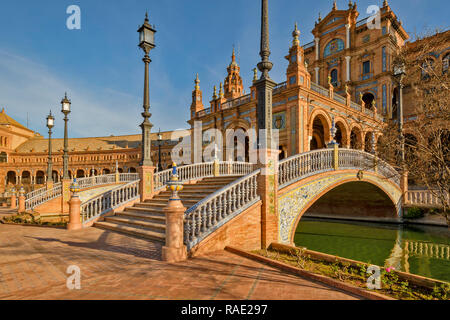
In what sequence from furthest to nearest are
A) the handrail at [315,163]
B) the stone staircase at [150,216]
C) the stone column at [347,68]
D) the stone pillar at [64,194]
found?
the stone column at [347,68] < the stone pillar at [64,194] < the handrail at [315,163] < the stone staircase at [150,216]

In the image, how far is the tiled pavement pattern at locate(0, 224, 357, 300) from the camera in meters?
4.03

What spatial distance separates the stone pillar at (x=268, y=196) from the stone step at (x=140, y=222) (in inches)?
126

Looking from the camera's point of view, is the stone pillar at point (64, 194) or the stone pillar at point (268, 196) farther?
the stone pillar at point (64, 194)

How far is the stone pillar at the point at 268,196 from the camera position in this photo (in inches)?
304

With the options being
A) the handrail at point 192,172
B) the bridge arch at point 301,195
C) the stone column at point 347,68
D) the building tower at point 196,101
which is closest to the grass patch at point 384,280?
the bridge arch at point 301,195

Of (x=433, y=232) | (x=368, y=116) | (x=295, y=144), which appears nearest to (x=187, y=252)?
(x=295, y=144)

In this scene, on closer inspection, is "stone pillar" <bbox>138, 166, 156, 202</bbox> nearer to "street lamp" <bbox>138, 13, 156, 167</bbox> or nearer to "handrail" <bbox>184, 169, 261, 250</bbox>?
"street lamp" <bbox>138, 13, 156, 167</bbox>

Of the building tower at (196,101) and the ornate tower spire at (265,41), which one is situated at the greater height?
the building tower at (196,101)

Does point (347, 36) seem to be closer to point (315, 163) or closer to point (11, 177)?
point (315, 163)

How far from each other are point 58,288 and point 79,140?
2708 inches

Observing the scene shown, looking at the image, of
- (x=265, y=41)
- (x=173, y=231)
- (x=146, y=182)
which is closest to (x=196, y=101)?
(x=146, y=182)

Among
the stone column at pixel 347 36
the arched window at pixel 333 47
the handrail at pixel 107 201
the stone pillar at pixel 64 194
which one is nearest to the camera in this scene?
the handrail at pixel 107 201

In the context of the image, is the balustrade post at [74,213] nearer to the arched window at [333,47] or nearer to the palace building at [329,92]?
the palace building at [329,92]
